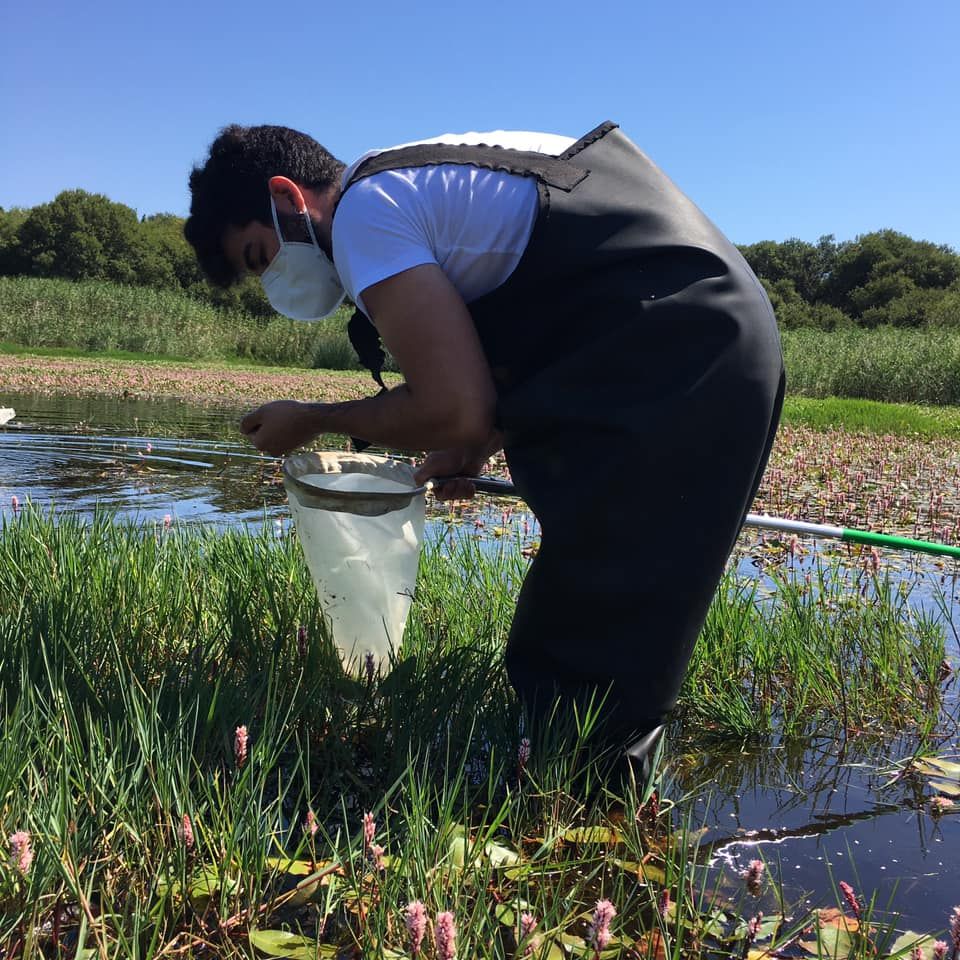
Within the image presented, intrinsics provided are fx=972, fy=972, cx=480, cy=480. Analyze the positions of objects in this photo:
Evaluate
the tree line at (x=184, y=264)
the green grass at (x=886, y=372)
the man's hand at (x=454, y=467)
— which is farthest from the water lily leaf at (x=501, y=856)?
the tree line at (x=184, y=264)

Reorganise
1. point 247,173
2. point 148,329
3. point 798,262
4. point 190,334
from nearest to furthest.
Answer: point 247,173
point 148,329
point 190,334
point 798,262

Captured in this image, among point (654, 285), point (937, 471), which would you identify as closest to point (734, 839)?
point (654, 285)

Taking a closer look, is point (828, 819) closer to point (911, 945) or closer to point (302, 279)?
point (911, 945)

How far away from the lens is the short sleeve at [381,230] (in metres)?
2.03

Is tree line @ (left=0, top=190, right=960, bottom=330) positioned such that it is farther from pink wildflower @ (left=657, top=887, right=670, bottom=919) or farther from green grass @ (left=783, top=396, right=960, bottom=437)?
pink wildflower @ (left=657, top=887, right=670, bottom=919)

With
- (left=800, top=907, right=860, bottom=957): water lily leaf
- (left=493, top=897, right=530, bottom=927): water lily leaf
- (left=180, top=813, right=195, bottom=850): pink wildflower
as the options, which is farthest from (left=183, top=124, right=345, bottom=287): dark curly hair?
(left=800, top=907, right=860, bottom=957): water lily leaf

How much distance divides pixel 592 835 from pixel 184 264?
58702 mm

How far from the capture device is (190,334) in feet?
94.8

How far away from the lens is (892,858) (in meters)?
2.25

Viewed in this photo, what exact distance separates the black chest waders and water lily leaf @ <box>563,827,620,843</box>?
0.23m

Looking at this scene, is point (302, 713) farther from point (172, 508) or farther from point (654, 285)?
point (172, 508)

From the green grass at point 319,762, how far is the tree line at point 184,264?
46.2 m

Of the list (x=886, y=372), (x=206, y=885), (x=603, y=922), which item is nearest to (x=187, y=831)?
(x=206, y=885)

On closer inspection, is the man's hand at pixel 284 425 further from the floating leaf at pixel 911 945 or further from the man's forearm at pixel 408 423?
the floating leaf at pixel 911 945
